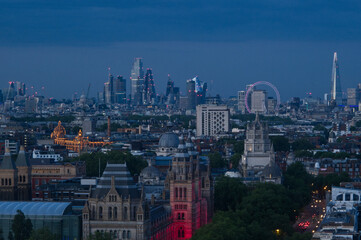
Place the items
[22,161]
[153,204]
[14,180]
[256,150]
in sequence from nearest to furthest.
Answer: [153,204]
[14,180]
[22,161]
[256,150]

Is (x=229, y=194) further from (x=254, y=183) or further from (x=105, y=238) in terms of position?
(x=105, y=238)

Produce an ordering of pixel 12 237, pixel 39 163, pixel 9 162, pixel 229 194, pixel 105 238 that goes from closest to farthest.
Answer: pixel 105 238 → pixel 12 237 → pixel 9 162 → pixel 229 194 → pixel 39 163

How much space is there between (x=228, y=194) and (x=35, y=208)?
29245mm

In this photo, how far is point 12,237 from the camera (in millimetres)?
84812

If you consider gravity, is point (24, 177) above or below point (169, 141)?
below

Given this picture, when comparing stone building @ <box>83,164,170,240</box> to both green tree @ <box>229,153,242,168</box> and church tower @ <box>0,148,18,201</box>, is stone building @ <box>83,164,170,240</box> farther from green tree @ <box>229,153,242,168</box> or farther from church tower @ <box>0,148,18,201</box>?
green tree @ <box>229,153,242,168</box>

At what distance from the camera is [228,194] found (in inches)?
4380

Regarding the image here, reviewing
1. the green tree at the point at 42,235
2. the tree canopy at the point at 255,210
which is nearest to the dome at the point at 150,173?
the tree canopy at the point at 255,210

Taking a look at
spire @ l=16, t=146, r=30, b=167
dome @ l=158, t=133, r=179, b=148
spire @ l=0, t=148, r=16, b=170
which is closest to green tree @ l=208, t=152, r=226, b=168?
dome @ l=158, t=133, r=179, b=148

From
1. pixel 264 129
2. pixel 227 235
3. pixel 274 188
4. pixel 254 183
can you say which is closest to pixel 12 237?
pixel 227 235

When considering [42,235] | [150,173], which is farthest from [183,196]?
[150,173]

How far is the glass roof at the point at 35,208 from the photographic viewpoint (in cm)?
8656

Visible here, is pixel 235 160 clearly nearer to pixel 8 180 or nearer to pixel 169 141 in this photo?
pixel 169 141

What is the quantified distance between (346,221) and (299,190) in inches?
1346
